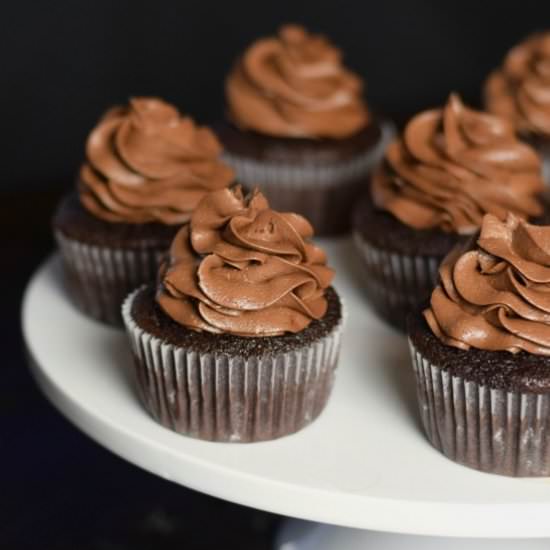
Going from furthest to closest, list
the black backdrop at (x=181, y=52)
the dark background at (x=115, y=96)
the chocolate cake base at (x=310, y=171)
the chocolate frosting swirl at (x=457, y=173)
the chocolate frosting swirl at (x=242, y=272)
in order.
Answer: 1. the black backdrop at (x=181, y=52)
2. the dark background at (x=115, y=96)
3. the chocolate cake base at (x=310, y=171)
4. the chocolate frosting swirl at (x=457, y=173)
5. the chocolate frosting swirl at (x=242, y=272)

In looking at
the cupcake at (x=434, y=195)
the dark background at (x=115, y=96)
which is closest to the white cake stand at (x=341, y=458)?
the cupcake at (x=434, y=195)

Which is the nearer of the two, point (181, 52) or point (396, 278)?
point (396, 278)

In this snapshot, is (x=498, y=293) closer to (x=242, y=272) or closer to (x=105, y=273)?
(x=242, y=272)

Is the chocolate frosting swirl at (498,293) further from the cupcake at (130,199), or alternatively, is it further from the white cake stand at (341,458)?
the cupcake at (130,199)

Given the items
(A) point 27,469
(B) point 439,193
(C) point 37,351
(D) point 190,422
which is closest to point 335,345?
(D) point 190,422

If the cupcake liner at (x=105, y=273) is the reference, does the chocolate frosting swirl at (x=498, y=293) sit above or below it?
above

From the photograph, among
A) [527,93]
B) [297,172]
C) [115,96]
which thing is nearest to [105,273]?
[297,172]
